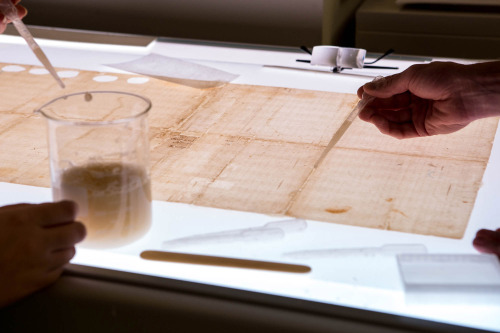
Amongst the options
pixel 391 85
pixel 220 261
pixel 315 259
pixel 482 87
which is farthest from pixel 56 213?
pixel 482 87

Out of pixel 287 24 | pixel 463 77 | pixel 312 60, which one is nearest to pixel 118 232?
pixel 463 77

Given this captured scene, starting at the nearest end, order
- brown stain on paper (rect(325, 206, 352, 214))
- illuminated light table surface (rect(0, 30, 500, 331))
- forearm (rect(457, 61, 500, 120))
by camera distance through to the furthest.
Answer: illuminated light table surface (rect(0, 30, 500, 331))
brown stain on paper (rect(325, 206, 352, 214))
forearm (rect(457, 61, 500, 120))

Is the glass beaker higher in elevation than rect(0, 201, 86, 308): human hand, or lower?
higher

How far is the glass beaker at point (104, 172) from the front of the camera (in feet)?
2.46

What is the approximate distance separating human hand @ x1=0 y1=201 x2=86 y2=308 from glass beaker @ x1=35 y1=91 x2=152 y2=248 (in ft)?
0.08

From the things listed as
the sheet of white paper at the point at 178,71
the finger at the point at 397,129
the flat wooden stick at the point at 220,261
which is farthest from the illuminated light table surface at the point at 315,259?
the sheet of white paper at the point at 178,71

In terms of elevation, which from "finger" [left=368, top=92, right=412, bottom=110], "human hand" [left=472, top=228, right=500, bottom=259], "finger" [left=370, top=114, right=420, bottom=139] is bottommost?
"human hand" [left=472, top=228, right=500, bottom=259]

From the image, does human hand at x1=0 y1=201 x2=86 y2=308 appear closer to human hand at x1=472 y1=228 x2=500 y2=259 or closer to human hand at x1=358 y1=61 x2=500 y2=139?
human hand at x1=472 y1=228 x2=500 y2=259

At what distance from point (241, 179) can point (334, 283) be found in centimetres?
30

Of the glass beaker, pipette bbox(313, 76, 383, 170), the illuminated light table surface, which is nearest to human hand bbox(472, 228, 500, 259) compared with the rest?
the illuminated light table surface

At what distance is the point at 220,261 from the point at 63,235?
7.8 inches

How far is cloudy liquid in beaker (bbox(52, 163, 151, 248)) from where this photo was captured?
752 mm

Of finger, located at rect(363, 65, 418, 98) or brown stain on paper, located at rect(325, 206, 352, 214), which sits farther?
finger, located at rect(363, 65, 418, 98)

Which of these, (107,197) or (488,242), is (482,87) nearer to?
(488,242)
